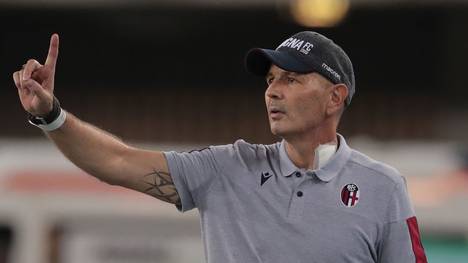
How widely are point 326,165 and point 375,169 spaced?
7.9 inches

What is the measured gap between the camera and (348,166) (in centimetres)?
473

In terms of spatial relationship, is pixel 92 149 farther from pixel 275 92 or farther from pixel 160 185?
pixel 275 92

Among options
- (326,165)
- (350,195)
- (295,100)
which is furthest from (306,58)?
(350,195)

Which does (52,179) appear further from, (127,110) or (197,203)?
(197,203)

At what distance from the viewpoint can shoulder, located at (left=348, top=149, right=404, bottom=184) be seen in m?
4.66

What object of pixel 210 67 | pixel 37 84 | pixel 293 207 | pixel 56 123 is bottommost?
pixel 293 207

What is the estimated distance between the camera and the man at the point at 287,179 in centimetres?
449

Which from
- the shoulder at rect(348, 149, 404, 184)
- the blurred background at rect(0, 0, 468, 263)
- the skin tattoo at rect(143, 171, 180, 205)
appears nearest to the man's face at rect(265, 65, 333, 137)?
the shoulder at rect(348, 149, 404, 184)

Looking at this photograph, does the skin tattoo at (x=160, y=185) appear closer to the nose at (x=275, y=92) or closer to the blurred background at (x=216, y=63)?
the nose at (x=275, y=92)

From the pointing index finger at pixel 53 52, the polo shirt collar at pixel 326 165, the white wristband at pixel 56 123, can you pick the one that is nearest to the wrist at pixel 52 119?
the white wristband at pixel 56 123

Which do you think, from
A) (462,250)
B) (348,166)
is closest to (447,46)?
(462,250)

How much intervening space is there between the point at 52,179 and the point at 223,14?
245 inches

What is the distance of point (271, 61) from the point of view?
4.62 metres

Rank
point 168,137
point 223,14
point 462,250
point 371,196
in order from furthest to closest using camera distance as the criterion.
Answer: point 223,14
point 168,137
point 462,250
point 371,196
